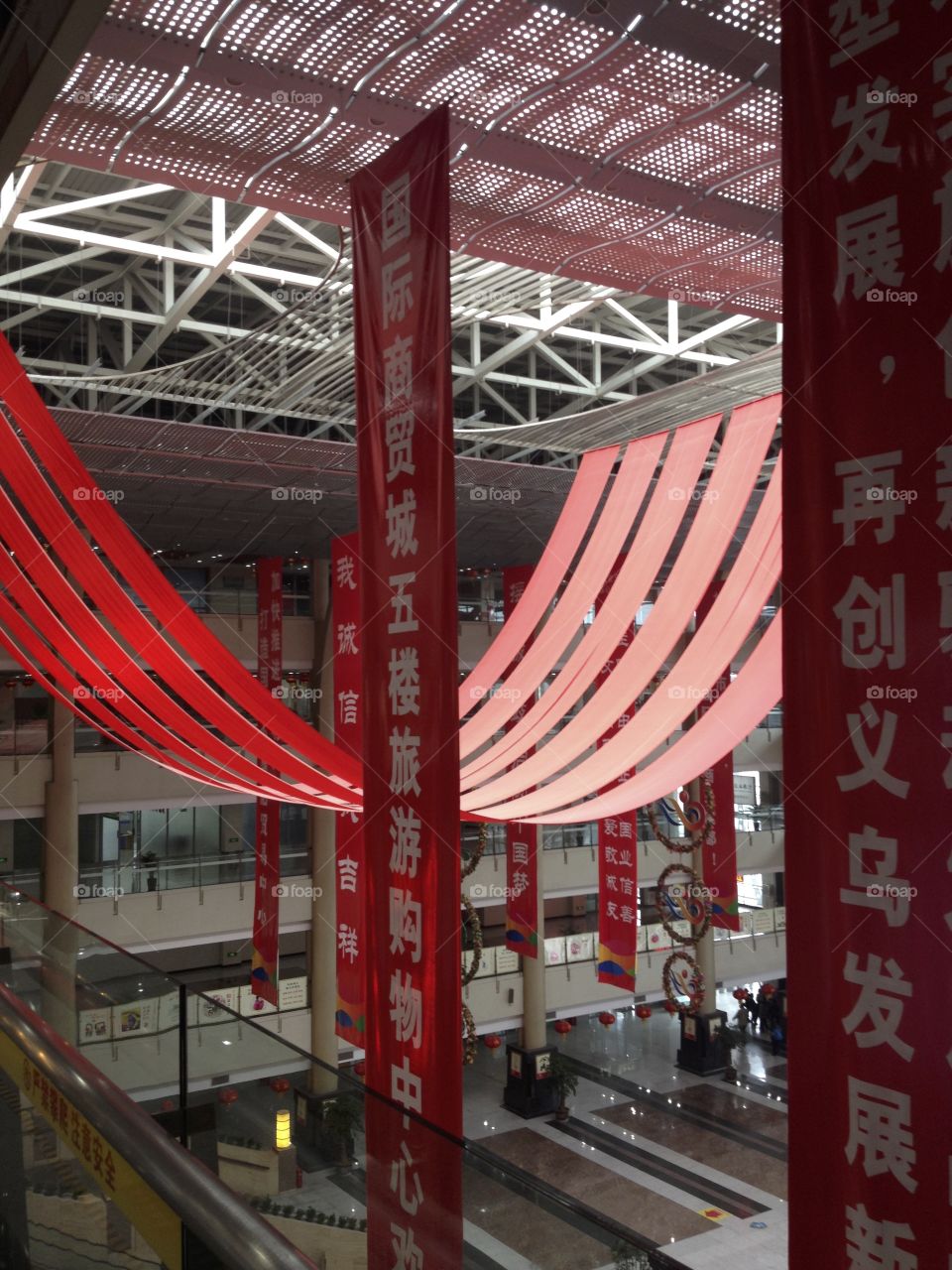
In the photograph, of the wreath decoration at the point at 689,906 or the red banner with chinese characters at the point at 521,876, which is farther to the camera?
the wreath decoration at the point at 689,906

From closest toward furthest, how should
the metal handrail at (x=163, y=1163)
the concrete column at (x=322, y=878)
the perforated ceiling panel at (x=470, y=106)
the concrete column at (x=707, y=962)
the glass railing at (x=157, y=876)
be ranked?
the metal handrail at (x=163, y=1163) → the perforated ceiling panel at (x=470, y=106) → the glass railing at (x=157, y=876) → the concrete column at (x=322, y=878) → the concrete column at (x=707, y=962)

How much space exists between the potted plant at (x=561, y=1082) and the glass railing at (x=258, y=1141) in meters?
12.2

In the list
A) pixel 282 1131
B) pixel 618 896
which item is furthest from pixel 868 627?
pixel 618 896

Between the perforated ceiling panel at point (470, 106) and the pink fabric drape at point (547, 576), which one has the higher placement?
the perforated ceiling panel at point (470, 106)

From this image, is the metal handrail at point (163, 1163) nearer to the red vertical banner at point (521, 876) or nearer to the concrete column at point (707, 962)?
the red vertical banner at point (521, 876)

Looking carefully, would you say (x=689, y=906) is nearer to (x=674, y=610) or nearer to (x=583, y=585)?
(x=583, y=585)

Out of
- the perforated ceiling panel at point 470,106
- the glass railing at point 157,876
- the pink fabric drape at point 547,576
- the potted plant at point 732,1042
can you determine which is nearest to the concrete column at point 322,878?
the glass railing at point 157,876

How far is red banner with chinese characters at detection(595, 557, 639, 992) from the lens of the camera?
1170cm

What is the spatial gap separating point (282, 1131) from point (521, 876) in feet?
35.8

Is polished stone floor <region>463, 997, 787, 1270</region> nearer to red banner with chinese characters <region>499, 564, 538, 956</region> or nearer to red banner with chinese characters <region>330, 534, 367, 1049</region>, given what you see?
red banner with chinese characters <region>330, 534, 367, 1049</region>

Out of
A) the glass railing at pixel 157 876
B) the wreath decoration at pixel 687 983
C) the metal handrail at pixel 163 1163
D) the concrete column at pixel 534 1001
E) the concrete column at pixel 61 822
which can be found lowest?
the concrete column at pixel 534 1001

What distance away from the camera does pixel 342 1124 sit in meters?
1.46

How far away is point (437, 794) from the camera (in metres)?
3.05

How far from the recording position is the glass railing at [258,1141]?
1.21 metres
